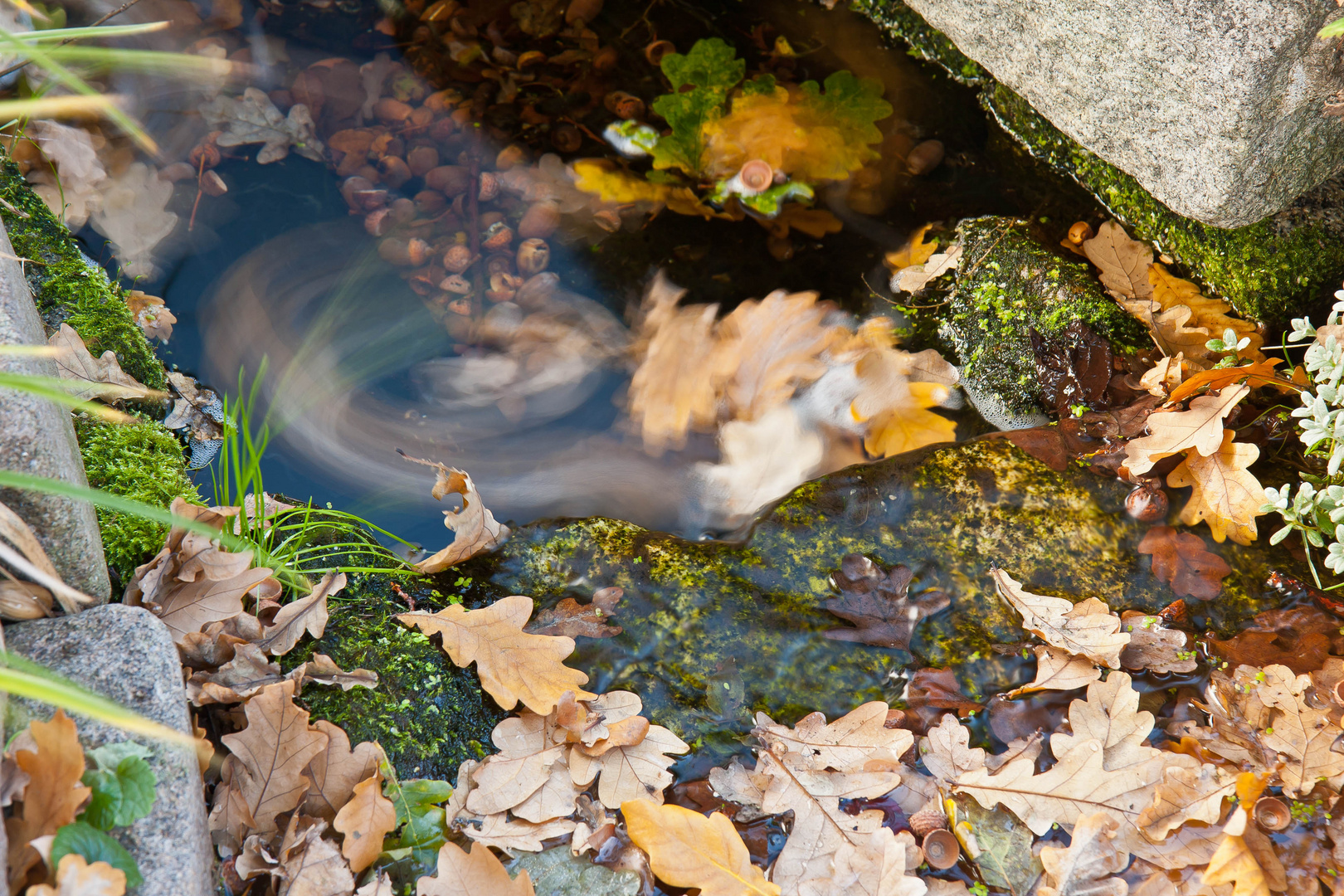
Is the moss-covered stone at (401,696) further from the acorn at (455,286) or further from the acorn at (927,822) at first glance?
the acorn at (455,286)

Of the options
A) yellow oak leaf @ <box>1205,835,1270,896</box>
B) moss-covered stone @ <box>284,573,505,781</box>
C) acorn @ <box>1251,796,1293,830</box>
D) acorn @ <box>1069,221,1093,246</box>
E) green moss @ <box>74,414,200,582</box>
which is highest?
acorn @ <box>1069,221,1093,246</box>

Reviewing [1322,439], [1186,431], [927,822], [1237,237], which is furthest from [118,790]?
[1237,237]

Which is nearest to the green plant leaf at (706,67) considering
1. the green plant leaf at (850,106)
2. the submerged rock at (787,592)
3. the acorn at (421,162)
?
the green plant leaf at (850,106)

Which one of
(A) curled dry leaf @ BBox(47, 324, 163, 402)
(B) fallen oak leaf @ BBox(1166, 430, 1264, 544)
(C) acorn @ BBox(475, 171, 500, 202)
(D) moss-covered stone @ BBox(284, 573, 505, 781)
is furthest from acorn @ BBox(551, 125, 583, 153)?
(B) fallen oak leaf @ BBox(1166, 430, 1264, 544)

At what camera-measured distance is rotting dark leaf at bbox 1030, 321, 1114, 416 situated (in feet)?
7.87

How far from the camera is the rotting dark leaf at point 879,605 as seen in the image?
6.71 feet

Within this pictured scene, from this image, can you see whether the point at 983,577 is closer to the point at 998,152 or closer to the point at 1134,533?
the point at 1134,533

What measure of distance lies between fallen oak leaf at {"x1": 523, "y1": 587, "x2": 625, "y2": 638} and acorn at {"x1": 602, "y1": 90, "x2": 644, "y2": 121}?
2.15m

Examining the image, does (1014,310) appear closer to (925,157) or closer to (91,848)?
(925,157)

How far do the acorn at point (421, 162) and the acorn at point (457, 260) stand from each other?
17.1 inches

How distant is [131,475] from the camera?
2.05 meters

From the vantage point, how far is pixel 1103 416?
2336 millimetres

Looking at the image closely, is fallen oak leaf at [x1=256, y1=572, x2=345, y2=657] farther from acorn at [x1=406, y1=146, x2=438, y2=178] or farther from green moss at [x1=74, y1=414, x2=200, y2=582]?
acorn at [x1=406, y1=146, x2=438, y2=178]

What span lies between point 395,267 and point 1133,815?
9.55 ft
